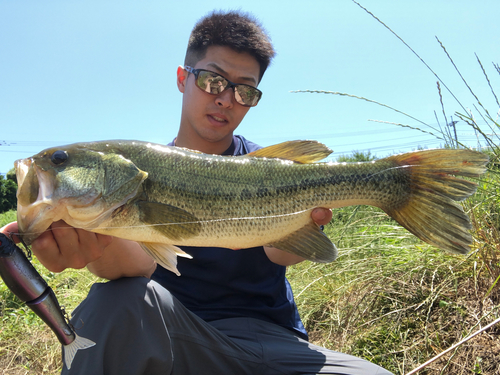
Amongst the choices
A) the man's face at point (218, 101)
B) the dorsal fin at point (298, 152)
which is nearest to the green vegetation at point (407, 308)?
the dorsal fin at point (298, 152)

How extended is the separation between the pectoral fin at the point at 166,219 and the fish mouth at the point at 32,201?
1.46ft

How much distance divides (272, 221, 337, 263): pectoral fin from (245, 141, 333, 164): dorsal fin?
0.42 metres

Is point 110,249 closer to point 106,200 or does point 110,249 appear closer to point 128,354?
point 106,200

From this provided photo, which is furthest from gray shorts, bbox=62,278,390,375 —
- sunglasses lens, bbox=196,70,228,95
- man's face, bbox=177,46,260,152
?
sunglasses lens, bbox=196,70,228,95

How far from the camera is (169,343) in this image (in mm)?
1963

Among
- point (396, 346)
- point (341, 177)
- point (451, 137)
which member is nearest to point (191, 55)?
point (341, 177)

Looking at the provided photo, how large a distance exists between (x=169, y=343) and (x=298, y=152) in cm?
140

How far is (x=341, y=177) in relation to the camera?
2.06 metres

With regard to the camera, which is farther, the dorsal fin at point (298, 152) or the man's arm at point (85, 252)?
the dorsal fin at point (298, 152)

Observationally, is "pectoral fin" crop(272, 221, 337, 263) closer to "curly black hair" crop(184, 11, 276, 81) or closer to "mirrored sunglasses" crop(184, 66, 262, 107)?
"mirrored sunglasses" crop(184, 66, 262, 107)

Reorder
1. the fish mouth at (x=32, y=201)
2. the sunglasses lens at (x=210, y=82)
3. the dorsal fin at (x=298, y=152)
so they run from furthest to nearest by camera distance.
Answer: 1. the sunglasses lens at (x=210, y=82)
2. the dorsal fin at (x=298, y=152)
3. the fish mouth at (x=32, y=201)

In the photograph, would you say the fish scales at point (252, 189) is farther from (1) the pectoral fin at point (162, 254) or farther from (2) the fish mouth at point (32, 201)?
(2) the fish mouth at point (32, 201)

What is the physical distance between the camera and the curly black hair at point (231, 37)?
3.24 m

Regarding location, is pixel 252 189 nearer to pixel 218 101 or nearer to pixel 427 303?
pixel 218 101
